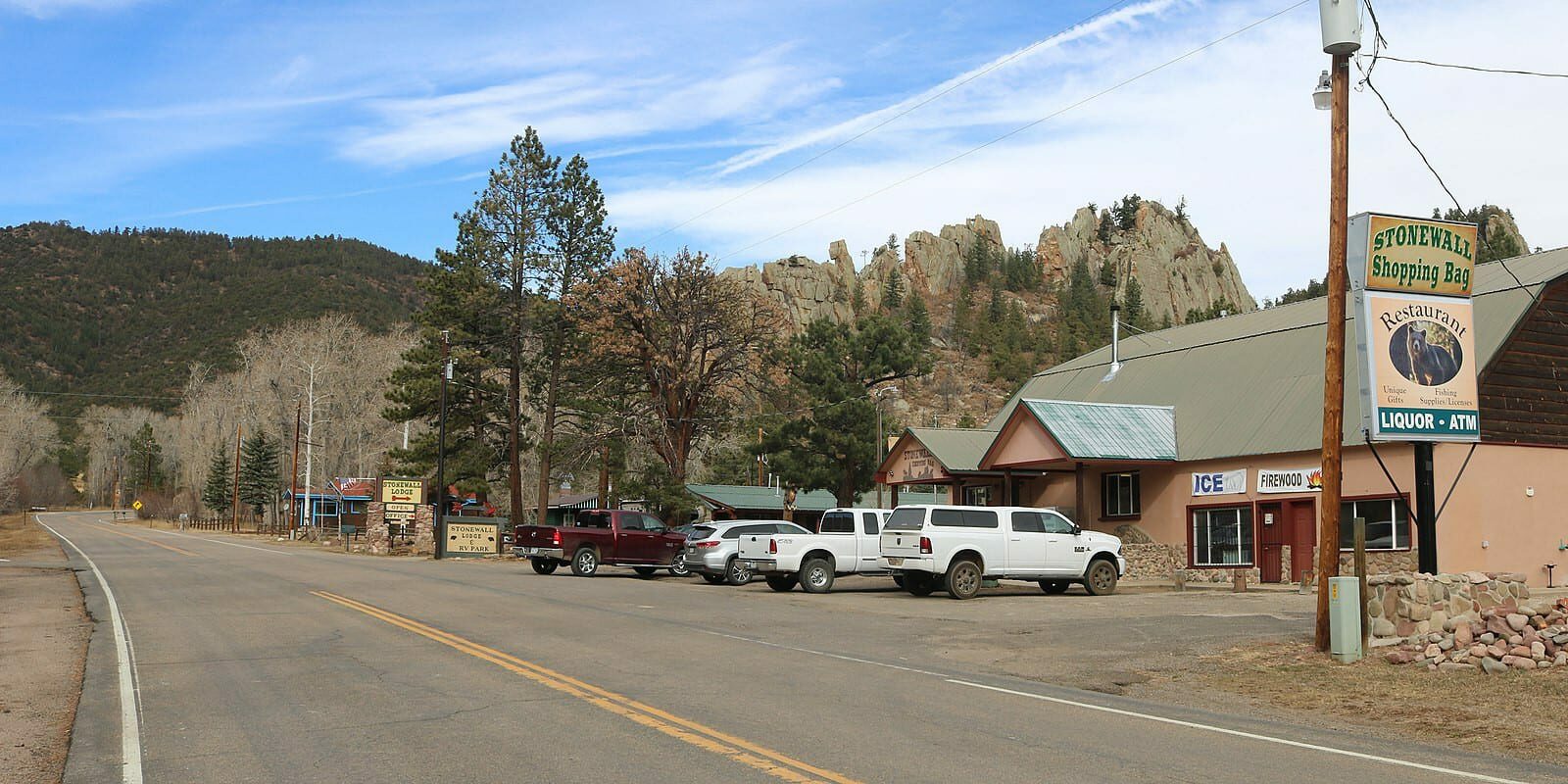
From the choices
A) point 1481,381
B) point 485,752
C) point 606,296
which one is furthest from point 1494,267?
point 485,752

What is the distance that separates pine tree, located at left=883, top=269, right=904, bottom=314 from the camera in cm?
16225

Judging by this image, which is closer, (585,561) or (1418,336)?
(1418,336)

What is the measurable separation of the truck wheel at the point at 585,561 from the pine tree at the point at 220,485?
79965 millimetres

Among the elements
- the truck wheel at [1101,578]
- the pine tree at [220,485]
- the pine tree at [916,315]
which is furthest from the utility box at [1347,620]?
the pine tree at [916,315]

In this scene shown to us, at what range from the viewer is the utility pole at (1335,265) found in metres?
14.8

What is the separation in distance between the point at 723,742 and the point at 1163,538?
2854cm

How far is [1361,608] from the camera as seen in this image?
14453 millimetres

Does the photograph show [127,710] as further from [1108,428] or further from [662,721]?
[1108,428]

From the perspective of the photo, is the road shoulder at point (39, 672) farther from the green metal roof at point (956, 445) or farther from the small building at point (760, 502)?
the small building at point (760, 502)

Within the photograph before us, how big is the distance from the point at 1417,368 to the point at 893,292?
148 metres

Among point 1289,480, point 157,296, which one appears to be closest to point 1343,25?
point 1289,480

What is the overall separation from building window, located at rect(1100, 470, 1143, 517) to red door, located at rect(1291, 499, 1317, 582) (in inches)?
219

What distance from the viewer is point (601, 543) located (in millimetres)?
32156

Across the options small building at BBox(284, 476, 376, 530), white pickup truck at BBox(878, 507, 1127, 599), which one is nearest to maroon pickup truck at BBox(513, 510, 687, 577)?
white pickup truck at BBox(878, 507, 1127, 599)
